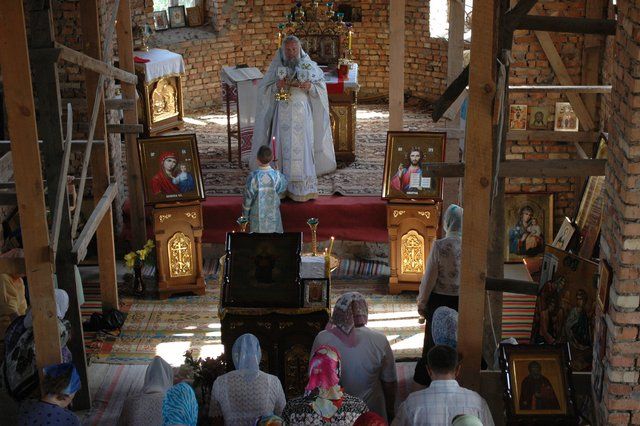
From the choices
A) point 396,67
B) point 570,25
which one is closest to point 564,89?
point 396,67

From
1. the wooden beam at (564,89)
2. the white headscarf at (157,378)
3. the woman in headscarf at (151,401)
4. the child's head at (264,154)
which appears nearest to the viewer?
the woman in headscarf at (151,401)

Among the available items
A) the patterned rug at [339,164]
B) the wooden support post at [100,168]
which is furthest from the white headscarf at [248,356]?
the patterned rug at [339,164]

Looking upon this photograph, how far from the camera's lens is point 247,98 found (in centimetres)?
1295

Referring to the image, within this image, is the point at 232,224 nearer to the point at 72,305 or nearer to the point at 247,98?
the point at 247,98

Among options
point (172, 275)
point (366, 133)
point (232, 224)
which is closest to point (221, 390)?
point (172, 275)

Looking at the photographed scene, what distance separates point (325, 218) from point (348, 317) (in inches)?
190

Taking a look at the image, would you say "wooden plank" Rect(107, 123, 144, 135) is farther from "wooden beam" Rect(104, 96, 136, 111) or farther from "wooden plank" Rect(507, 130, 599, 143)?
"wooden plank" Rect(507, 130, 599, 143)

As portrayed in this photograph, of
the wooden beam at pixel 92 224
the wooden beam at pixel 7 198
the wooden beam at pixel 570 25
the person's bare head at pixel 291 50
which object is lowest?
the wooden beam at pixel 92 224

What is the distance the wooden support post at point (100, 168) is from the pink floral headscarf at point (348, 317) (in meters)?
3.55

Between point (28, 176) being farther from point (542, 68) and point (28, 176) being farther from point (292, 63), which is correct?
point (542, 68)

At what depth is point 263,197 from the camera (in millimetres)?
10516

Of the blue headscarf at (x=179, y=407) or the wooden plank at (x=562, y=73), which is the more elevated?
the wooden plank at (x=562, y=73)

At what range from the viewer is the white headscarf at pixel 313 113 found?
11797 mm

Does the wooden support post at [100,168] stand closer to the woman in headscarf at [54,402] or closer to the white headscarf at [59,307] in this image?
the white headscarf at [59,307]
